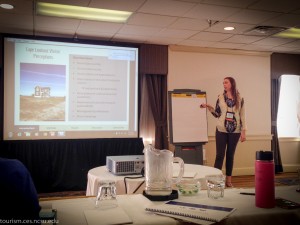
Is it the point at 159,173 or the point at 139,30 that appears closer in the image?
the point at 159,173

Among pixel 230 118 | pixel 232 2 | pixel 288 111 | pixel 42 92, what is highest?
pixel 232 2

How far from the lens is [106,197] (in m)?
1.17

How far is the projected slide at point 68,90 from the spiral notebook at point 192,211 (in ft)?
11.9

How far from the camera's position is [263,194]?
1.11m

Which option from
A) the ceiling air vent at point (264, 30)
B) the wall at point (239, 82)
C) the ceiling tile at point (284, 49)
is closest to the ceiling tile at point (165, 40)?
the wall at point (239, 82)

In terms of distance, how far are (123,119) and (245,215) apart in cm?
386

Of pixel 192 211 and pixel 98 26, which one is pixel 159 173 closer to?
pixel 192 211

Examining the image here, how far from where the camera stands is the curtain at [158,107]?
5367 millimetres

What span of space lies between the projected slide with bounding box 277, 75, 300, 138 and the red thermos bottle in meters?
5.64

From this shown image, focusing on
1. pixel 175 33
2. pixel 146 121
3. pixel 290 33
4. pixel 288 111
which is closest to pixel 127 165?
pixel 175 33

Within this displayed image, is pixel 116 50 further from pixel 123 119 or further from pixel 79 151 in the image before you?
pixel 79 151

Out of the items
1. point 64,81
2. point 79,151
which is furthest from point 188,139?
point 64,81

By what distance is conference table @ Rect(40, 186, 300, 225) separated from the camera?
97 centimetres

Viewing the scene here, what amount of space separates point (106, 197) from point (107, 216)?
0.18 metres
